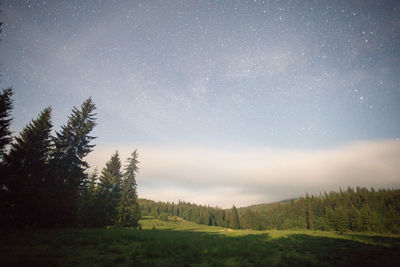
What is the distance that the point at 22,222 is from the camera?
1372 cm

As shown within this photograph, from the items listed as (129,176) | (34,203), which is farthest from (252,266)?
(129,176)

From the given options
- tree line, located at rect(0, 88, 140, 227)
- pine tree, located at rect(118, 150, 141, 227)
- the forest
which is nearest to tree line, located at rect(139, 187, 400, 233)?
pine tree, located at rect(118, 150, 141, 227)

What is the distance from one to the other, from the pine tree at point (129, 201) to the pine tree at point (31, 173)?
17977mm

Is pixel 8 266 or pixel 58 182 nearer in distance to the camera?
pixel 8 266

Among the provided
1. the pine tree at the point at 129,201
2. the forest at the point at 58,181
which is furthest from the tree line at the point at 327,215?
the forest at the point at 58,181

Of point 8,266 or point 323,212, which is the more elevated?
point 8,266

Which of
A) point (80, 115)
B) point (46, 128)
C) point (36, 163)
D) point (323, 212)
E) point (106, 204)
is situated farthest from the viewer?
point (323, 212)

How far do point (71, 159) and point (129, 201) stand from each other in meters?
17.6

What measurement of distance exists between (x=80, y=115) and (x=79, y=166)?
7.09 metres

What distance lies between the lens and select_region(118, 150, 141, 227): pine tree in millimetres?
32875

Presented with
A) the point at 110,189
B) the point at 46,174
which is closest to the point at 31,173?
the point at 46,174

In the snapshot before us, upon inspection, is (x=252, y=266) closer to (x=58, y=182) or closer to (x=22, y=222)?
(x=22, y=222)

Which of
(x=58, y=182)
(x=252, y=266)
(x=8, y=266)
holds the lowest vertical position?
(x=252, y=266)

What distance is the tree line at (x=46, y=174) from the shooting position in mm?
13602
